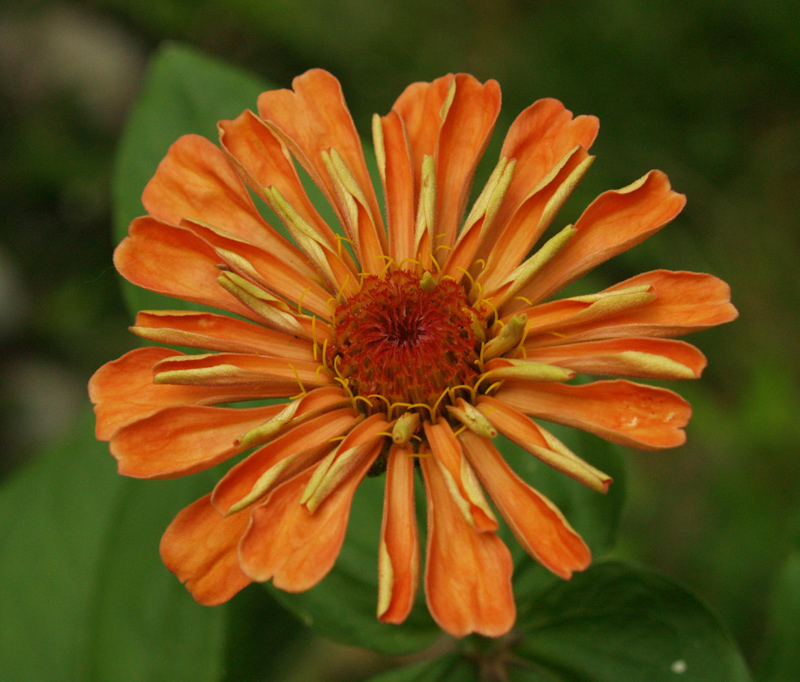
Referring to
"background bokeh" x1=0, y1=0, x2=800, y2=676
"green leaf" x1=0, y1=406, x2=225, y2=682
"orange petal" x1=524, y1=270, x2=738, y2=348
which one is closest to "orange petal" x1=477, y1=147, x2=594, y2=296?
"orange petal" x1=524, y1=270, x2=738, y2=348

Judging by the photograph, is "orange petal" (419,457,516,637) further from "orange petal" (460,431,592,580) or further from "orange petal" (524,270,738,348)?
"orange petal" (524,270,738,348)

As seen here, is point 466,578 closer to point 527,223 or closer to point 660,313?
point 660,313

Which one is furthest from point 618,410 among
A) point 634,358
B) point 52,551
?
point 52,551

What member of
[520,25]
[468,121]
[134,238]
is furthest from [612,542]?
[520,25]

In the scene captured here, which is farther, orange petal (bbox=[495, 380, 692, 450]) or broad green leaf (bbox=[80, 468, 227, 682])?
broad green leaf (bbox=[80, 468, 227, 682])

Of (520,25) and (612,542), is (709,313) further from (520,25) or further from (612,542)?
(520,25)

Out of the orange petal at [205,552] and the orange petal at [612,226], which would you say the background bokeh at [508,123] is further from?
the orange petal at [205,552]
